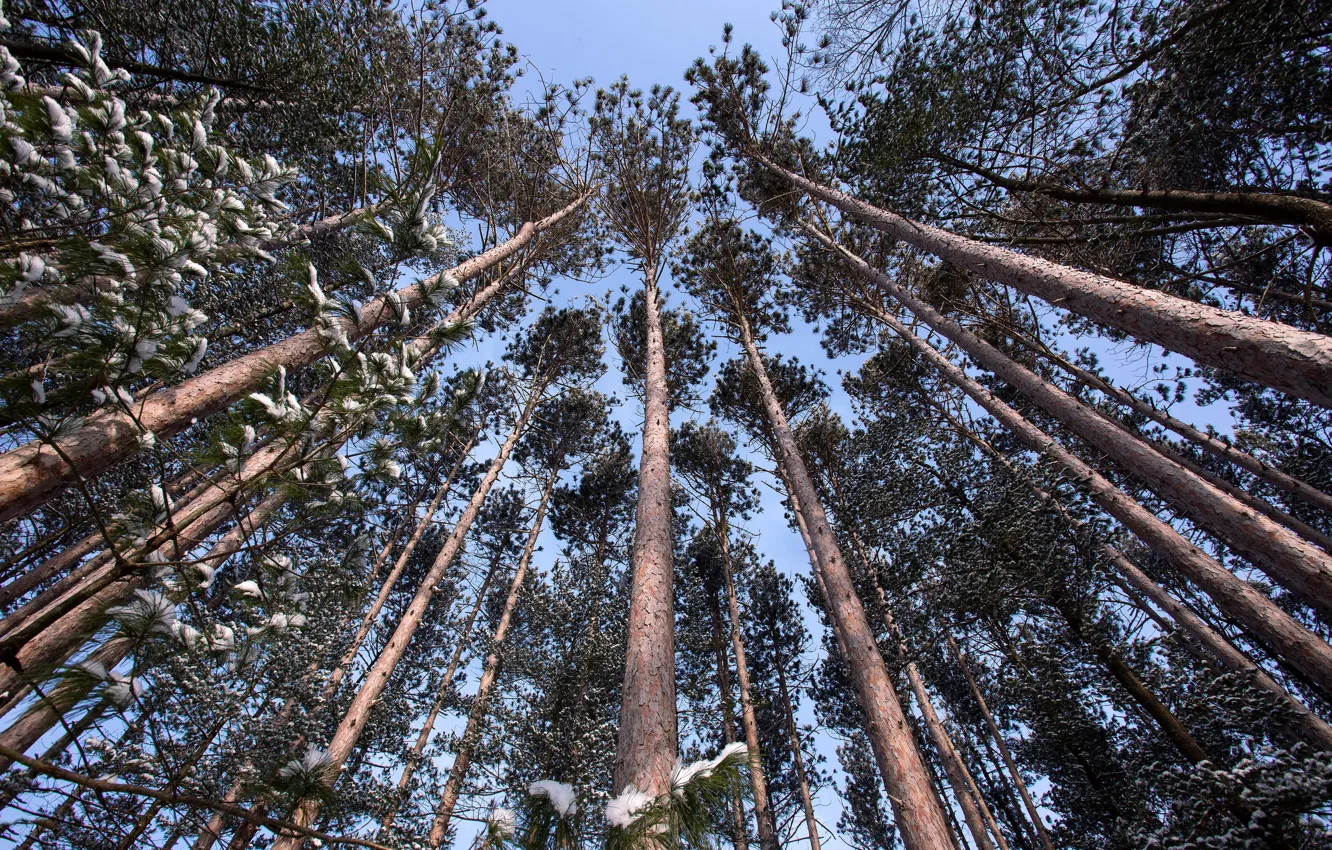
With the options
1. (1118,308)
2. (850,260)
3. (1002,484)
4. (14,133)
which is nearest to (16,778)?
(14,133)

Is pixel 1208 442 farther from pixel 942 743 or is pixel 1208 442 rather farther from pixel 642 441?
pixel 642 441

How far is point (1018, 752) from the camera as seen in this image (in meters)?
11.3

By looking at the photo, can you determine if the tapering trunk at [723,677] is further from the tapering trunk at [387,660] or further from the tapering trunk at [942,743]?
the tapering trunk at [387,660]

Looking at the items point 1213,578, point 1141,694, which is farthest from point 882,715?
point 1213,578

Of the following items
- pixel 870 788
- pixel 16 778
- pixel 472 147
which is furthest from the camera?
pixel 870 788

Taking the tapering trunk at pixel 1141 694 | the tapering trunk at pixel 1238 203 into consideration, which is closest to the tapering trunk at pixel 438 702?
the tapering trunk at pixel 1141 694

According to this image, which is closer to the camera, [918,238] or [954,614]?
[918,238]

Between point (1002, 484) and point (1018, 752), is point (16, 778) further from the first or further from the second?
point (1018, 752)

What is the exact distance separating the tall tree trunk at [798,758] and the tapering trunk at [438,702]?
760 cm

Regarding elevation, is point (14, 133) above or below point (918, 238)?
below

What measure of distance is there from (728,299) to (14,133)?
1107cm

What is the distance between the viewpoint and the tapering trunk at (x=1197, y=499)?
4262mm

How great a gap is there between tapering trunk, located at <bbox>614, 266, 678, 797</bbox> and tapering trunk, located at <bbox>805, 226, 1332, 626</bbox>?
5419 millimetres

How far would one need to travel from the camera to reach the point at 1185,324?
3107mm
